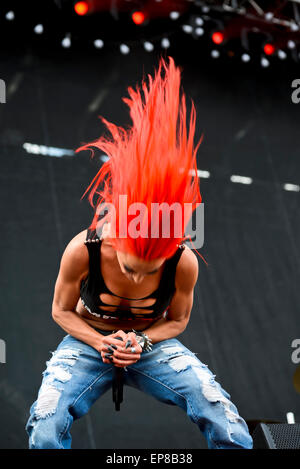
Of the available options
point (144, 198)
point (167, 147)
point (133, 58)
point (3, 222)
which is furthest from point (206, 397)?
point (133, 58)

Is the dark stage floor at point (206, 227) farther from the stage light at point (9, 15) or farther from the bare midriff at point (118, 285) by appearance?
the bare midriff at point (118, 285)

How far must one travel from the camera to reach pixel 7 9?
3.15m

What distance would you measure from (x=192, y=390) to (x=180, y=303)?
1.03 feet

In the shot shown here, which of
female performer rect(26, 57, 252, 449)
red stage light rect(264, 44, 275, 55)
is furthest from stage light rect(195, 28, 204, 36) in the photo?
female performer rect(26, 57, 252, 449)

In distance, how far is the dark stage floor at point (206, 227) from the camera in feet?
8.87

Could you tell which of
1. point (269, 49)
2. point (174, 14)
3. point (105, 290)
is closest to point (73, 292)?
point (105, 290)

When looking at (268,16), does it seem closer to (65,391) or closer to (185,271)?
(185,271)

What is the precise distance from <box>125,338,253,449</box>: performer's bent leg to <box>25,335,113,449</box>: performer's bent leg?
0.39 feet

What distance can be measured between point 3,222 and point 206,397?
6.29 feet

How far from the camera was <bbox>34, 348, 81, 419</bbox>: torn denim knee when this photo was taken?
1305 millimetres

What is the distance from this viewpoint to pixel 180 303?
1600 mm

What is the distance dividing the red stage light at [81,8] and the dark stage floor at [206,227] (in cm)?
30

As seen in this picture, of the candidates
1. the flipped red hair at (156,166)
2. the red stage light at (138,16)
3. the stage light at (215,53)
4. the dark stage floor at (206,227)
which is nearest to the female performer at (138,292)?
the flipped red hair at (156,166)

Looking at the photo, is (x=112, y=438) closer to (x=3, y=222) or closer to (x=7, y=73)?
(x=3, y=222)
